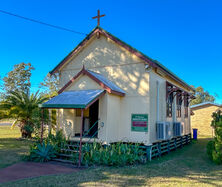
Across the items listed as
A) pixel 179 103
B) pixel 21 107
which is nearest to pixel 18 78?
pixel 21 107

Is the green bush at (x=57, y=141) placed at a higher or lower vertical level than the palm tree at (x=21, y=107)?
lower

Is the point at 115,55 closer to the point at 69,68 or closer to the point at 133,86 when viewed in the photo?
the point at 133,86

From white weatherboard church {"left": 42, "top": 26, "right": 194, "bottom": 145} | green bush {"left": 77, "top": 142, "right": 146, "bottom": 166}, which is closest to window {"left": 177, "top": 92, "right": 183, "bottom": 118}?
white weatherboard church {"left": 42, "top": 26, "right": 194, "bottom": 145}

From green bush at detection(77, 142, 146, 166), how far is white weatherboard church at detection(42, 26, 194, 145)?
0.73m

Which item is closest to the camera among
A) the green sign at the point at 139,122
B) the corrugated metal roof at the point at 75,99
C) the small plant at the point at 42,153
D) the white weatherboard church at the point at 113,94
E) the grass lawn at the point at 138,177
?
the grass lawn at the point at 138,177

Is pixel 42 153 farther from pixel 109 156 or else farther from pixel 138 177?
pixel 138 177

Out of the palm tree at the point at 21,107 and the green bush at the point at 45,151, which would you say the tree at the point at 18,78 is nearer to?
the palm tree at the point at 21,107

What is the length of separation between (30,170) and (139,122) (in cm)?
506

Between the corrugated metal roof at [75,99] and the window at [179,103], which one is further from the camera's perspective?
the window at [179,103]

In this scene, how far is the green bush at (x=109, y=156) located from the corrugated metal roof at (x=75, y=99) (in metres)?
1.81

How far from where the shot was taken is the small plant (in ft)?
28.3

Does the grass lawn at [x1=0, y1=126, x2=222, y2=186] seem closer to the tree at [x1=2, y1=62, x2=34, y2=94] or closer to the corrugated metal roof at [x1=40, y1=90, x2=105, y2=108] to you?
the corrugated metal roof at [x1=40, y1=90, x2=105, y2=108]

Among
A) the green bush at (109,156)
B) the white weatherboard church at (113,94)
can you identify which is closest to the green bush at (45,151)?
the white weatherboard church at (113,94)

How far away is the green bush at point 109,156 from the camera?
7844 mm
